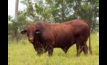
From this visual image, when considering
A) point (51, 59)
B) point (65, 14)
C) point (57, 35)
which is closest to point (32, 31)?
point (57, 35)

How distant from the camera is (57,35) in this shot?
31.7 ft

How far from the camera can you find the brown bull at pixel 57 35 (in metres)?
9.16

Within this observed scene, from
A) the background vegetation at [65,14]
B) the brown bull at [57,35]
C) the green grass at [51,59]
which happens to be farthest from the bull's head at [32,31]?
the background vegetation at [65,14]

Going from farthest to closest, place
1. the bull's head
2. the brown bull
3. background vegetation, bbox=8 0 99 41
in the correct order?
background vegetation, bbox=8 0 99 41 < the brown bull < the bull's head

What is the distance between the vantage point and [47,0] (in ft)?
62.8

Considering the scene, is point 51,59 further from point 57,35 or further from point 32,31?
point 57,35

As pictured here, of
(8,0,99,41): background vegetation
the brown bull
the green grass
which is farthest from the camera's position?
(8,0,99,41): background vegetation

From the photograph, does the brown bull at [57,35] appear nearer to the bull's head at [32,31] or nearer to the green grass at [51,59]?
the bull's head at [32,31]

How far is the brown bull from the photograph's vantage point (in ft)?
30.1

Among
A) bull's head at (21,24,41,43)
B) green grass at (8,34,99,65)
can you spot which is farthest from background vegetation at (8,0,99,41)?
bull's head at (21,24,41,43)

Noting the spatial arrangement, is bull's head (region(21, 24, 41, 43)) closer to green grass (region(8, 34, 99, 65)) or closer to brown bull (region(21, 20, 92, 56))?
brown bull (region(21, 20, 92, 56))
